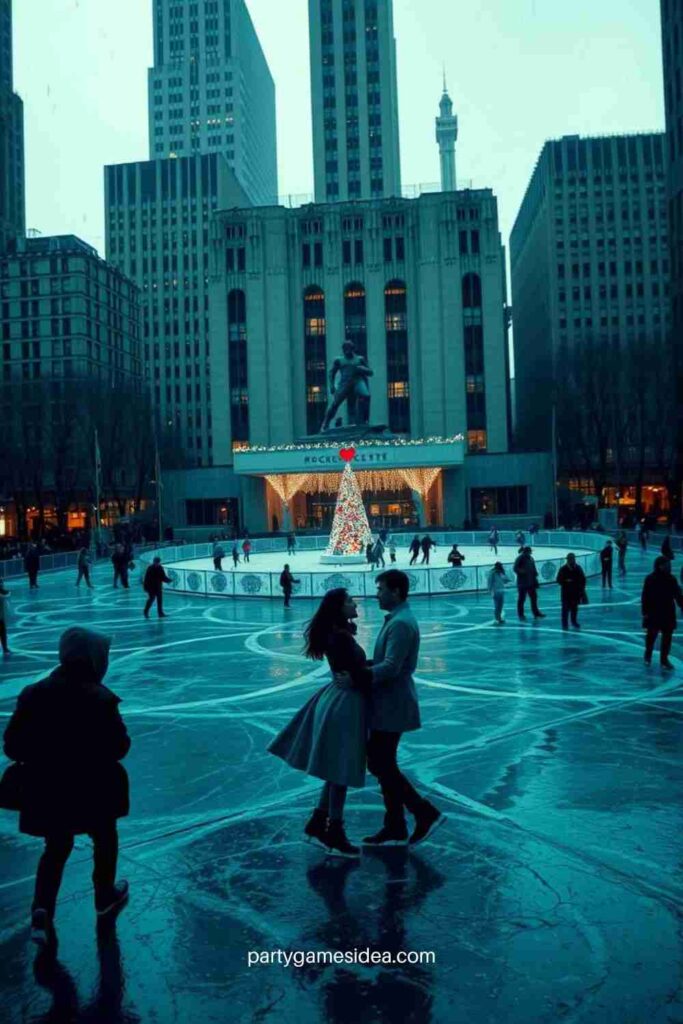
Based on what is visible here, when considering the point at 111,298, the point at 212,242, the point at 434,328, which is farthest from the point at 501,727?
the point at 111,298

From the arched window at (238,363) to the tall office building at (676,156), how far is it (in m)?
37.9

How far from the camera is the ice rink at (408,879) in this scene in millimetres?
3971

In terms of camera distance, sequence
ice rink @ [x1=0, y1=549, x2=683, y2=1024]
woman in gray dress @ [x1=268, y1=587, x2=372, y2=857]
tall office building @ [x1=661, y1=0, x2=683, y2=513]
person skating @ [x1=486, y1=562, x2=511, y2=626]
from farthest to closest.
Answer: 1. tall office building @ [x1=661, y1=0, x2=683, y2=513]
2. person skating @ [x1=486, y1=562, x2=511, y2=626]
3. woman in gray dress @ [x1=268, y1=587, x2=372, y2=857]
4. ice rink @ [x1=0, y1=549, x2=683, y2=1024]

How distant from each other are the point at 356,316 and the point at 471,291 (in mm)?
10854

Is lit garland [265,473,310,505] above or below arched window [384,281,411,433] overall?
below

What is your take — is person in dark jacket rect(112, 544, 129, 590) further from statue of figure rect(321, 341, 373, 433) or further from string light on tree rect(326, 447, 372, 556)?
statue of figure rect(321, 341, 373, 433)

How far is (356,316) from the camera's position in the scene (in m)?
76.4

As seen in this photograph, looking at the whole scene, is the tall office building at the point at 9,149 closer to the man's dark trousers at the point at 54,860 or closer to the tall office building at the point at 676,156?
the tall office building at the point at 676,156

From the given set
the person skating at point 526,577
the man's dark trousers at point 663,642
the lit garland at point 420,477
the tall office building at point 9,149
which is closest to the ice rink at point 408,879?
the man's dark trousers at point 663,642

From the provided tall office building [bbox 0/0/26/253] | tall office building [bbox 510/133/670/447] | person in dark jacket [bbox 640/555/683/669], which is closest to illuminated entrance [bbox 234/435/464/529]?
person in dark jacket [bbox 640/555/683/669]

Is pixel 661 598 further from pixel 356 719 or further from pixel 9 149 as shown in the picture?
pixel 9 149

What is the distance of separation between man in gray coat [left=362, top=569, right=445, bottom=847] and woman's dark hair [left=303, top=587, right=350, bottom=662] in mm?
292

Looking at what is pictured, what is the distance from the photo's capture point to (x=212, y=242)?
7494 cm

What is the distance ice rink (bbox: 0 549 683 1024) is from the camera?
3971 mm
